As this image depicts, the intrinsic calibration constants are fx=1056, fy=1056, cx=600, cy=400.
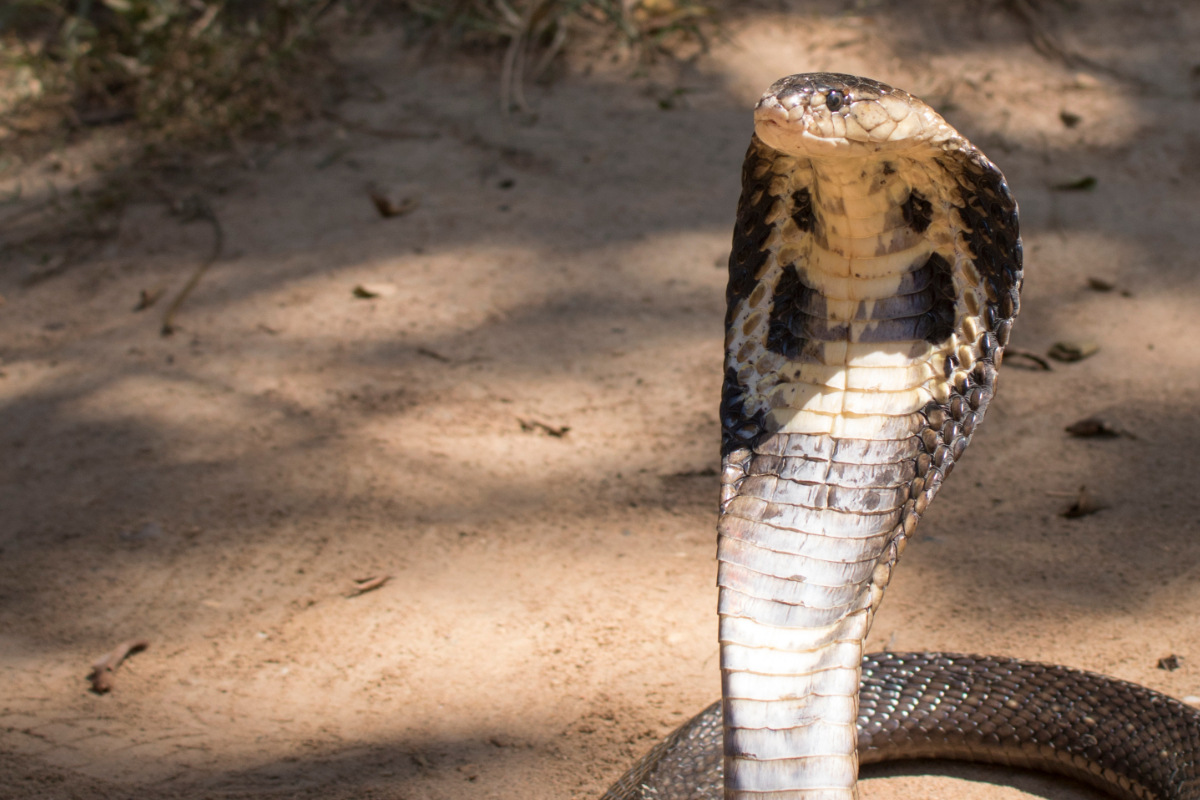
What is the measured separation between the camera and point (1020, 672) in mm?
2336

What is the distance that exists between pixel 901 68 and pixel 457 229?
8.39 ft

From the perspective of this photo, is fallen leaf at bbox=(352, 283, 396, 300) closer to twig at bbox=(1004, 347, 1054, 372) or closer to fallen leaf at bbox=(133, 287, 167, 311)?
fallen leaf at bbox=(133, 287, 167, 311)

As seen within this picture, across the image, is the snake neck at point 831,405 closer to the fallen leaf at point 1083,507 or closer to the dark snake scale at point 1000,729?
the dark snake scale at point 1000,729

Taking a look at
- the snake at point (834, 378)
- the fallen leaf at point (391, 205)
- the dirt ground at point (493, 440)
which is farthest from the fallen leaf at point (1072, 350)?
the fallen leaf at point (391, 205)

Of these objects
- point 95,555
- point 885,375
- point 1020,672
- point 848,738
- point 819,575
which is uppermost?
point 885,375

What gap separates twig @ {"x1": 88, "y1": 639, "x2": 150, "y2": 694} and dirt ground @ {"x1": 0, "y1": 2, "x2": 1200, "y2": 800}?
23 mm

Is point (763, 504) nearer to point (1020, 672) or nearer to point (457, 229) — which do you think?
point (1020, 672)

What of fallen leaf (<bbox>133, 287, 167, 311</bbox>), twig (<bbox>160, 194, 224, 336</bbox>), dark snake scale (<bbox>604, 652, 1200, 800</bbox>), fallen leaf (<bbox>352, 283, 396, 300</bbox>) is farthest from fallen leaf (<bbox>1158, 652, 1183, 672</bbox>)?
fallen leaf (<bbox>133, 287, 167, 311</bbox>)

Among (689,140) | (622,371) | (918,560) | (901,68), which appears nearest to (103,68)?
(689,140)

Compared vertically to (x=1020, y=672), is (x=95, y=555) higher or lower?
lower

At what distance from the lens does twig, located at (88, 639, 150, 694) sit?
2.37 m

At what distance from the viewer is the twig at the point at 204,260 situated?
403 centimetres

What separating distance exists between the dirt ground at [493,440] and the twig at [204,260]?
1.6 inches

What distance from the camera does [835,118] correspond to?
152cm
